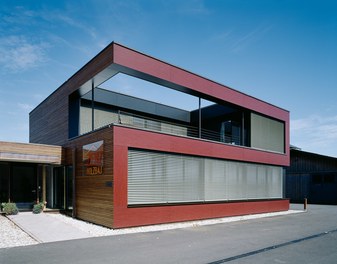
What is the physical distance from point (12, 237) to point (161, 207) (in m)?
5.67

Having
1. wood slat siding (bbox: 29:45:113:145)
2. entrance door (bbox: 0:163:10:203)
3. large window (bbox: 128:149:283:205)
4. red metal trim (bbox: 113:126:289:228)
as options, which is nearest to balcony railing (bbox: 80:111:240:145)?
wood slat siding (bbox: 29:45:113:145)

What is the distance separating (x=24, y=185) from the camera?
1593cm

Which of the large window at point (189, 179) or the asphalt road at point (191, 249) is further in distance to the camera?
the large window at point (189, 179)

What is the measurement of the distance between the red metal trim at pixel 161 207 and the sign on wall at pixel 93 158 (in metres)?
1.15

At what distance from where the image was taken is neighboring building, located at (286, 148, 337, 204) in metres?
27.1

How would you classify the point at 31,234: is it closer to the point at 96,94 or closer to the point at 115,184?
the point at 115,184

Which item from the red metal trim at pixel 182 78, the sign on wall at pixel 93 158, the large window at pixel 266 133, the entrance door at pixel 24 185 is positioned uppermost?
the red metal trim at pixel 182 78

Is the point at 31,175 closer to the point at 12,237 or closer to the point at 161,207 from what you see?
the point at 12,237

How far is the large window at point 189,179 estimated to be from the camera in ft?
39.9

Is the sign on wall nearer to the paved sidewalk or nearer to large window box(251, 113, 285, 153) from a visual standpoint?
the paved sidewalk

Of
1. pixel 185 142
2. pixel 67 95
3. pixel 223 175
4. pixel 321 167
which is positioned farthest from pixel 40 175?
pixel 321 167

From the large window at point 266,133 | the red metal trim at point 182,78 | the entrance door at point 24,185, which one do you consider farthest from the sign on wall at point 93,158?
the large window at point 266,133

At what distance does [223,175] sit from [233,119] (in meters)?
5.36

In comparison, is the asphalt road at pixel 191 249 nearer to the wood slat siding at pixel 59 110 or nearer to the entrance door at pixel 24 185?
the wood slat siding at pixel 59 110
